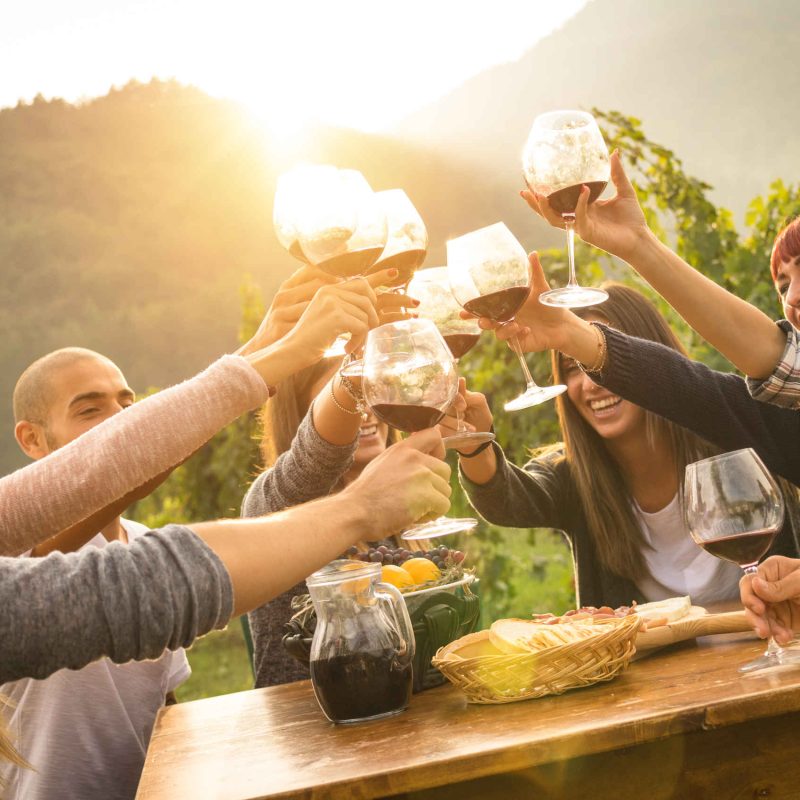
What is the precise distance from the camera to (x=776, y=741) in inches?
47.1

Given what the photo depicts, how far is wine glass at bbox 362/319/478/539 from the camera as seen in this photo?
132 cm

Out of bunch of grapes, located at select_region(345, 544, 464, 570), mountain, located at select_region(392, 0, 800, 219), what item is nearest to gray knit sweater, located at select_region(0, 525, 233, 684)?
bunch of grapes, located at select_region(345, 544, 464, 570)

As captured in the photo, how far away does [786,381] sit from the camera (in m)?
1.98

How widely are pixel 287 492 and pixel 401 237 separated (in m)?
0.68

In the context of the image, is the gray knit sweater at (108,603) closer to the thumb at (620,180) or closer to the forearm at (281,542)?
the forearm at (281,542)

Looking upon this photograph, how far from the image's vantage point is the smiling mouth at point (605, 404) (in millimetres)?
2705

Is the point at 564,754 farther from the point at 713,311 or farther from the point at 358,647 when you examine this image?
the point at 713,311

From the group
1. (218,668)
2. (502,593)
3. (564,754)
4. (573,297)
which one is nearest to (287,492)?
(573,297)

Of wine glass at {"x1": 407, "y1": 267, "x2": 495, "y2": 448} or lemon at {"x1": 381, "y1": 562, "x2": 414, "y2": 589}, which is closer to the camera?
lemon at {"x1": 381, "y1": 562, "x2": 414, "y2": 589}

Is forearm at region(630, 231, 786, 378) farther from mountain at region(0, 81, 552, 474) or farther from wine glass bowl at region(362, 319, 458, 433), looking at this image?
mountain at region(0, 81, 552, 474)

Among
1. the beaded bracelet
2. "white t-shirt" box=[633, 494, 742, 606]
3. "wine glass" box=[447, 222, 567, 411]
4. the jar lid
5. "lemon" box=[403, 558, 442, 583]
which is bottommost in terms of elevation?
"white t-shirt" box=[633, 494, 742, 606]

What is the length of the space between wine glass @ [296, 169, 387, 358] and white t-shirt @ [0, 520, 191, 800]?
1.16m

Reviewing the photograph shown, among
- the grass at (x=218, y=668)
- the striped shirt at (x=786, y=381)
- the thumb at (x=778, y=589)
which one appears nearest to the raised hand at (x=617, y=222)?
the striped shirt at (x=786, y=381)

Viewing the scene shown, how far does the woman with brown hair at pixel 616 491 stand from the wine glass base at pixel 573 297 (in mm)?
790
